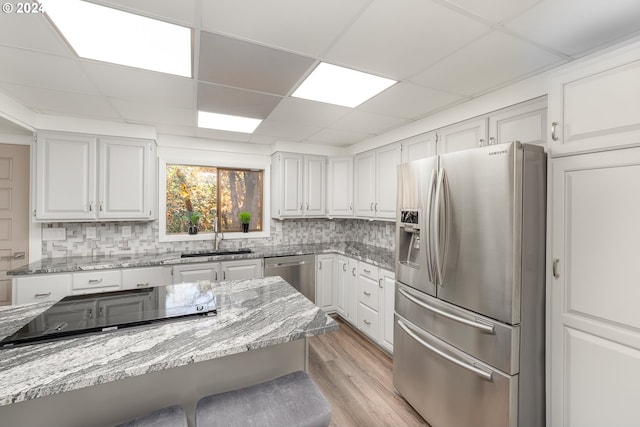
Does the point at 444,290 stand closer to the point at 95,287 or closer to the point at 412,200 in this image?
the point at 412,200

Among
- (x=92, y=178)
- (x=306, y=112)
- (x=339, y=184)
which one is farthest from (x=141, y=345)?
(x=339, y=184)

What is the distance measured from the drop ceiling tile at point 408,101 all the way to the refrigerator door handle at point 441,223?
2.59ft

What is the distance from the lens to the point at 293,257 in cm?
349

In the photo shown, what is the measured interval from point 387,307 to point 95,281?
2.84m

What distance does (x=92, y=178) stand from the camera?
9.29 feet

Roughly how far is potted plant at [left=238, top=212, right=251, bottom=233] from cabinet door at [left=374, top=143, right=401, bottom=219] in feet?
5.63

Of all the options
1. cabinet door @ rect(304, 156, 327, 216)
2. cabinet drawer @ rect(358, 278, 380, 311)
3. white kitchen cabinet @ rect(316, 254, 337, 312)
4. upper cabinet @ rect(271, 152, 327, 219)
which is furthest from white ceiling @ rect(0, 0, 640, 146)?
white kitchen cabinet @ rect(316, 254, 337, 312)

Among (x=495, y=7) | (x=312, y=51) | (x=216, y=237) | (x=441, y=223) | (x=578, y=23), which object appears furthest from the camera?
(x=216, y=237)

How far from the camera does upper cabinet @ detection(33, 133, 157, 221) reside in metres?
2.69

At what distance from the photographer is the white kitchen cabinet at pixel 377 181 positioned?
3162 millimetres

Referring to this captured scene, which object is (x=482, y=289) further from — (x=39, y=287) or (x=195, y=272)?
(x=39, y=287)

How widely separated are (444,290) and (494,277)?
33cm

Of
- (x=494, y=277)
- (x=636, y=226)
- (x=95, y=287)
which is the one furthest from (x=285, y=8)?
(x=95, y=287)

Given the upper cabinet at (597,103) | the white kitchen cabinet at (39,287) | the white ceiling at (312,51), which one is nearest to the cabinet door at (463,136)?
the white ceiling at (312,51)
